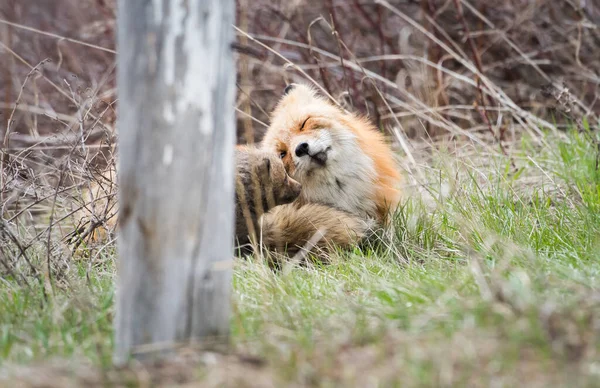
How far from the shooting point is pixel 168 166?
2158 millimetres

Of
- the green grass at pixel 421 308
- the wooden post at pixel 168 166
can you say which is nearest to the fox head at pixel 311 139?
the green grass at pixel 421 308

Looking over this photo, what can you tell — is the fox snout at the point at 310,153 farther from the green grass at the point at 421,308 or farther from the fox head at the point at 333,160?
the green grass at the point at 421,308

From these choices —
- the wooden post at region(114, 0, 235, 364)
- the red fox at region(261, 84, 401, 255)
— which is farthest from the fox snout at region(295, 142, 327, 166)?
the wooden post at region(114, 0, 235, 364)

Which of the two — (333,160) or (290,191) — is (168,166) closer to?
(290,191)

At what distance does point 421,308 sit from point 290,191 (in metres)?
2.02

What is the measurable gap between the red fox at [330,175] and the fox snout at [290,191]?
53 mm

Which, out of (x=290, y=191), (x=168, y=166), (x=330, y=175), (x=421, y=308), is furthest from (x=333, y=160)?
(x=168, y=166)

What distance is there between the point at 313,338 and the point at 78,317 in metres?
1.05

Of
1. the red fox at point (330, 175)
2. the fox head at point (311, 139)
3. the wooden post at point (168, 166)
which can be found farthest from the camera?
the fox head at point (311, 139)

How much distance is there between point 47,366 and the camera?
2.16 meters

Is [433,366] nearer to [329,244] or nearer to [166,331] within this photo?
[166,331]

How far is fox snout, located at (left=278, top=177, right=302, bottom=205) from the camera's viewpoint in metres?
4.44

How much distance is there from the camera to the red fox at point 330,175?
439 cm

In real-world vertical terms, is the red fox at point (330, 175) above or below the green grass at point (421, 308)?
above
